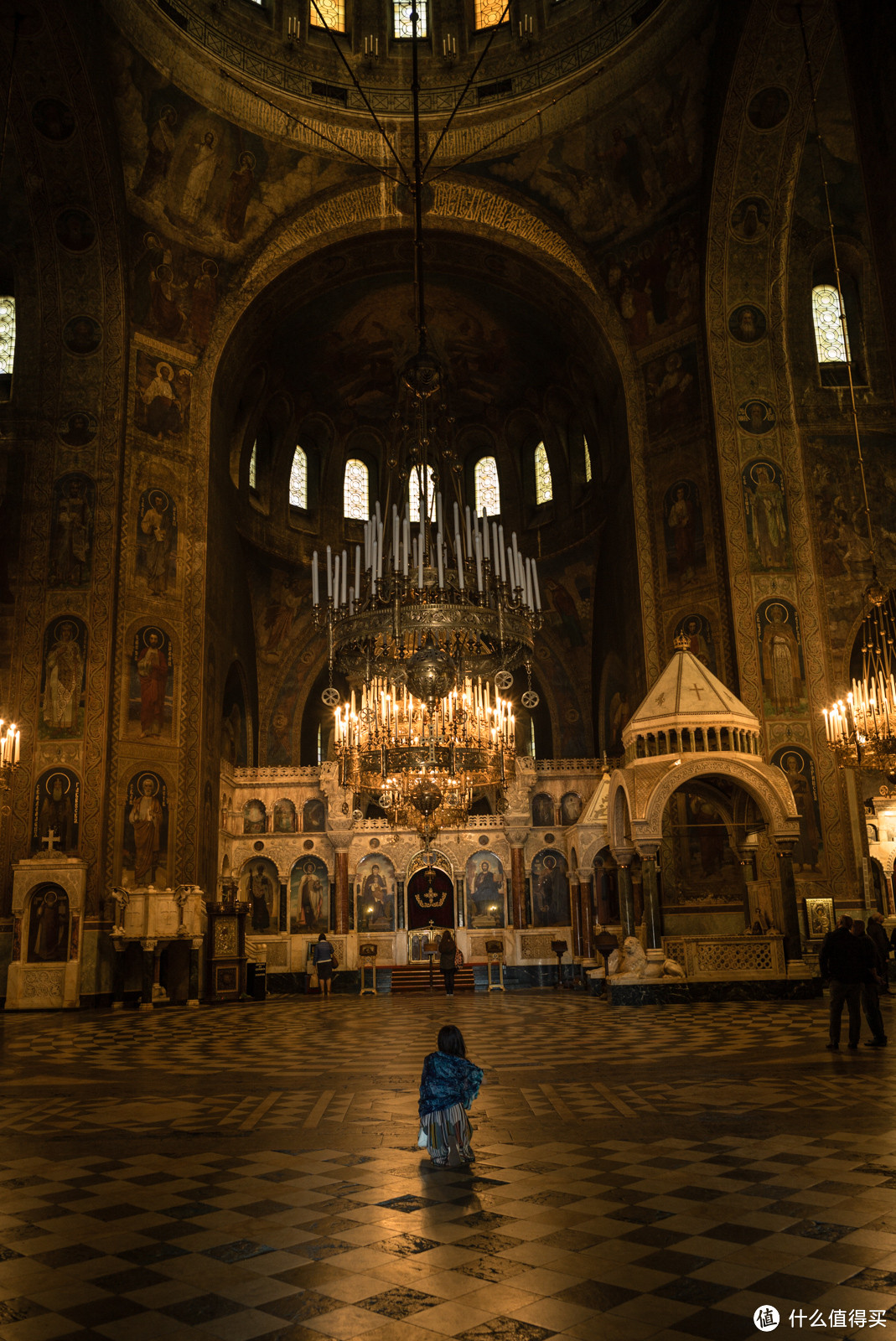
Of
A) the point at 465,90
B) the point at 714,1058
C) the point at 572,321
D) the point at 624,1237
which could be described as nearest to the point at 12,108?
the point at 465,90

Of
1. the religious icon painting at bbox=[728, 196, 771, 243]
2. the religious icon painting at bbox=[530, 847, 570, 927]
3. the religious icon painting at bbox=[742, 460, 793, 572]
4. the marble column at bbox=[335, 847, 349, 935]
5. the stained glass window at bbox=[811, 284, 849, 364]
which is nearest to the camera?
the religious icon painting at bbox=[742, 460, 793, 572]

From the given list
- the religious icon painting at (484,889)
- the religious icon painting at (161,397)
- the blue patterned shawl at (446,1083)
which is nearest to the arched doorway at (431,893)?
the religious icon painting at (484,889)

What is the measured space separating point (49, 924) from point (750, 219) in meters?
17.2

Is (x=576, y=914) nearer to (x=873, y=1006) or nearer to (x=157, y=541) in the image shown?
(x=157, y=541)

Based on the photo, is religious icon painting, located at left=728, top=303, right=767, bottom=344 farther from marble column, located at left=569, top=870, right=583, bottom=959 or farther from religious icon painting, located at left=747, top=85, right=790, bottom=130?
marble column, located at left=569, top=870, right=583, bottom=959

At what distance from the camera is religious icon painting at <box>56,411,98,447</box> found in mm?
18469

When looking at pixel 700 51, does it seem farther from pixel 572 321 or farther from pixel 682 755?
pixel 682 755

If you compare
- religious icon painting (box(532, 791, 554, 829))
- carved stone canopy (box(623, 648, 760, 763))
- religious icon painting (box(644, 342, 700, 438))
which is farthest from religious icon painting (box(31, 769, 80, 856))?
religious icon painting (box(644, 342, 700, 438))

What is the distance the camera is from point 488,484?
94.1ft

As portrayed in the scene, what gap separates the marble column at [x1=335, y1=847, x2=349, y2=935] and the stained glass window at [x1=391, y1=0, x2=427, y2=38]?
17609 millimetres

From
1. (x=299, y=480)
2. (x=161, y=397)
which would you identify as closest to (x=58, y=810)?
(x=161, y=397)

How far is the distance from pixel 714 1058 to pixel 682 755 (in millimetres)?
6032

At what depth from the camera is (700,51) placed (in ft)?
57.9

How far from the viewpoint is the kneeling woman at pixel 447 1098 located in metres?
5.04
